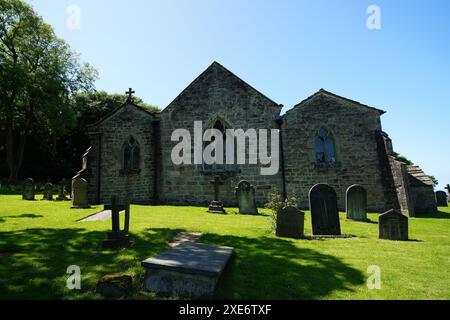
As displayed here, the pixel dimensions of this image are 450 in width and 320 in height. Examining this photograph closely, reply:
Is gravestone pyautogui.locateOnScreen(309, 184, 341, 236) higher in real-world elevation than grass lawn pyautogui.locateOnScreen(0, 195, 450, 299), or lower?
higher

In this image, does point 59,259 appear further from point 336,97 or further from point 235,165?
point 336,97

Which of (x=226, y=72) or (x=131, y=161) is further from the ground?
(x=226, y=72)

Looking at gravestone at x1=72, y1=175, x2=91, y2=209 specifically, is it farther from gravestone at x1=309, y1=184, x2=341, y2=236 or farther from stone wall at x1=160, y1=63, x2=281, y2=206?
gravestone at x1=309, y1=184, x2=341, y2=236


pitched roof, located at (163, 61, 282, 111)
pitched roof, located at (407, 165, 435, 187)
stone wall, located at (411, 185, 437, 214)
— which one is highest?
pitched roof, located at (163, 61, 282, 111)

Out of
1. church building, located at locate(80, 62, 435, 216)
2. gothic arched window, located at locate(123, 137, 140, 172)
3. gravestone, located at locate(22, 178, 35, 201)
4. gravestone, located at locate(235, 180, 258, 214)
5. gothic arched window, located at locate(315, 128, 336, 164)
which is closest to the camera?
gravestone, located at locate(235, 180, 258, 214)

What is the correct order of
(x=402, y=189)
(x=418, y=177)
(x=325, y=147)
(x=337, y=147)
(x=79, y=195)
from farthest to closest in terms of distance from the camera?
(x=325, y=147) < (x=337, y=147) < (x=418, y=177) < (x=79, y=195) < (x=402, y=189)

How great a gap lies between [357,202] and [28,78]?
3382 cm

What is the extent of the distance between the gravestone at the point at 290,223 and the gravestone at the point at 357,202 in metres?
3.93

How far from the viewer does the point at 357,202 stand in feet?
36.7

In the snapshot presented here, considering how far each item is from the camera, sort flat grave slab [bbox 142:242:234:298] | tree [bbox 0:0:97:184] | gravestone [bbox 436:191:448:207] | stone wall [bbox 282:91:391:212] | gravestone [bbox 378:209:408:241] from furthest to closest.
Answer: tree [bbox 0:0:97:184] < gravestone [bbox 436:191:448:207] < stone wall [bbox 282:91:391:212] < gravestone [bbox 378:209:408:241] < flat grave slab [bbox 142:242:234:298]

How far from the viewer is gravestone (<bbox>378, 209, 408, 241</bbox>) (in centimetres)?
812

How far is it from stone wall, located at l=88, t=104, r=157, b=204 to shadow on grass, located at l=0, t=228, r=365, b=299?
28.4 feet

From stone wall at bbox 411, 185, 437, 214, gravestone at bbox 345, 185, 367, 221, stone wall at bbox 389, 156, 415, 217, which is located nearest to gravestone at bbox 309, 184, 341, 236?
gravestone at bbox 345, 185, 367, 221

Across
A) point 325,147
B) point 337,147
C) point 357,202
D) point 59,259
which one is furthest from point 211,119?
point 59,259
